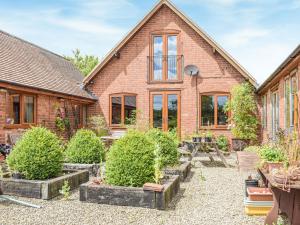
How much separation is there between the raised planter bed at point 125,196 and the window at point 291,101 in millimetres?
4947

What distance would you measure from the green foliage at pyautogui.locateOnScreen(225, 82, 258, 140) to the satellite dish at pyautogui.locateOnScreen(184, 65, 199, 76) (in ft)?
6.31

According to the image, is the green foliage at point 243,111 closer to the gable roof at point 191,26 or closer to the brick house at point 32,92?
the gable roof at point 191,26

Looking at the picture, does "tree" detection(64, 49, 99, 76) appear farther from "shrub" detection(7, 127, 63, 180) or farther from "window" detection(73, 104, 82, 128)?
"shrub" detection(7, 127, 63, 180)

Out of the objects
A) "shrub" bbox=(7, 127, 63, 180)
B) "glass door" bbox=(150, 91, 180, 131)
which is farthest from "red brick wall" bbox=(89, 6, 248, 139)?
"shrub" bbox=(7, 127, 63, 180)

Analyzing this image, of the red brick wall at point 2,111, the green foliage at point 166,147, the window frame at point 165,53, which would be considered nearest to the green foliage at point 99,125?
the window frame at point 165,53

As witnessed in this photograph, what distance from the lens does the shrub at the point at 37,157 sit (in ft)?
22.6

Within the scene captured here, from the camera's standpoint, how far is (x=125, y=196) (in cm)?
599

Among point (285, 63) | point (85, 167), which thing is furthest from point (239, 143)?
point (85, 167)

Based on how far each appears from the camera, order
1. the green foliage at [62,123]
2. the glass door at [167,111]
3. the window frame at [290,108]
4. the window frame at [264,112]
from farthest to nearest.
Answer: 1. the glass door at [167,111]
2. the green foliage at [62,123]
3. the window frame at [264,112]
4. the window frame at [290,108]

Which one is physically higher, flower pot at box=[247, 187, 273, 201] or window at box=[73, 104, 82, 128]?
window at box=[73, 104, 82, 128]

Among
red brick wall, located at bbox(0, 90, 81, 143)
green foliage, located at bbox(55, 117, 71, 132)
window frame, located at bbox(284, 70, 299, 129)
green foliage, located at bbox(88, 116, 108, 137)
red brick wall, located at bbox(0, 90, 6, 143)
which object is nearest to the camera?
window frame, located at bbox(284, 70, 299, 129)

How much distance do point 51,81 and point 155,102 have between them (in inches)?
194

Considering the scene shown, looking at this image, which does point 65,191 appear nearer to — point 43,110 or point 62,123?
point 43,110

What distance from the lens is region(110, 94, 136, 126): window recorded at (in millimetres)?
17828
